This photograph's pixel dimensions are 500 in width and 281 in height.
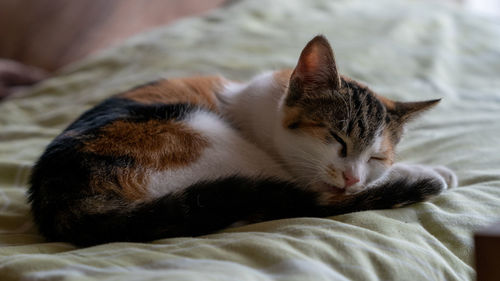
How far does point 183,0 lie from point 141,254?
7.44ft

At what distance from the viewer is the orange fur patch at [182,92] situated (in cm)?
145

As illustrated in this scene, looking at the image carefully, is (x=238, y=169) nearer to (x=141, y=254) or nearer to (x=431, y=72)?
(x=141, y=254)

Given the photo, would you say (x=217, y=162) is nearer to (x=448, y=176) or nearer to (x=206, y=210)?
(x=206, y=210)

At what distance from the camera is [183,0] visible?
2936mm

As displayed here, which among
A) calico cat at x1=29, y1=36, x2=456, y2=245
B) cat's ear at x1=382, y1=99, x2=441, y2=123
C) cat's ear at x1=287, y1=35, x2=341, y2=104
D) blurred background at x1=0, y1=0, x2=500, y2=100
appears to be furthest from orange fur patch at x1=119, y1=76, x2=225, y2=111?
blurred background at x1=0, y1=0, x2=500, y2=100

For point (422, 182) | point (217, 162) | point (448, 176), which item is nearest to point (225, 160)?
point (217, 162)

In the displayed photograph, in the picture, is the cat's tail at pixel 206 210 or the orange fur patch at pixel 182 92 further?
the orange fur patch at pixel 182 92

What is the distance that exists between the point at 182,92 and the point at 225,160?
13.1 inches

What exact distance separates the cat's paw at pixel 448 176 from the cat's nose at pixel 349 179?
0.89 feet

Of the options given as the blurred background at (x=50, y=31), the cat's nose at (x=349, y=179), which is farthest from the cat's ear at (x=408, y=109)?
the blurred background at (x=50, y=31)

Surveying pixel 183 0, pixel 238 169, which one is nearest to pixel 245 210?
pixel 238 169

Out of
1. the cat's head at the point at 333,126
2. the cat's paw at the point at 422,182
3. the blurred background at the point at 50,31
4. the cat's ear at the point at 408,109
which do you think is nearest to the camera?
the cat's paw at the point at 422,182

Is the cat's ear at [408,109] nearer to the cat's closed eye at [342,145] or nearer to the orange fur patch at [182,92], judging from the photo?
the cat's closed eye at [342,145]

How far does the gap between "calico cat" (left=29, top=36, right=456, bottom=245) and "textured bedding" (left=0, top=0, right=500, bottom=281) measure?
5 cm
